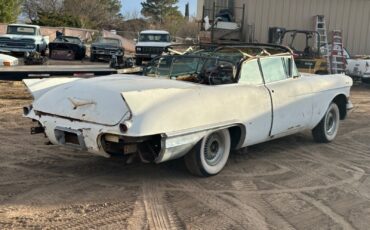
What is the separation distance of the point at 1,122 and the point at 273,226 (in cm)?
598

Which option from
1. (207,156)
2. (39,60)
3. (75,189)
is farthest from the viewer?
Result: (39,60)

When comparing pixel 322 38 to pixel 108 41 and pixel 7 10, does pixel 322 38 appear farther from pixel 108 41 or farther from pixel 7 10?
pixel 7 10

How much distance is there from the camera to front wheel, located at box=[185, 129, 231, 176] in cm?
558

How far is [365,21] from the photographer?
24.2m

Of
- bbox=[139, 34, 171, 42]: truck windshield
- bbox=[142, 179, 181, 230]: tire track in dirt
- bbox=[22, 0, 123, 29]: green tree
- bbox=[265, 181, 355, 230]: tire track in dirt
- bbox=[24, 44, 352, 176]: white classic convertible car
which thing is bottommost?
bbox=[265, 181, 355, 230]: tire track in dirt

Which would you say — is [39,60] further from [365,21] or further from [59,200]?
[365,21]

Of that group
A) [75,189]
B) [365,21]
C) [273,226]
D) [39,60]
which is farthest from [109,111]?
[365,21]

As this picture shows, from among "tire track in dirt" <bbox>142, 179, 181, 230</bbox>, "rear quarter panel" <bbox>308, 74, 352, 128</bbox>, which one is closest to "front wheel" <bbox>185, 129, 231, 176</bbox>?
"tire track in dirt" <bbox>142, 179, 181, 230</bbox>

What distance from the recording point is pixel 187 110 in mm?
5270

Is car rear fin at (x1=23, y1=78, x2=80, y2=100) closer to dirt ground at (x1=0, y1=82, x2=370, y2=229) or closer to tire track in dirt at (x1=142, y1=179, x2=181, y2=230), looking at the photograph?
dirt ground at (x1=0, y1=82, x2=370, y2=229)

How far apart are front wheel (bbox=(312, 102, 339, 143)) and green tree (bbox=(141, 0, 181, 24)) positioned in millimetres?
68200

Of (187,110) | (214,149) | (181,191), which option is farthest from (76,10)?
(181,191)

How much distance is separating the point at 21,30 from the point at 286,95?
66.7 feet

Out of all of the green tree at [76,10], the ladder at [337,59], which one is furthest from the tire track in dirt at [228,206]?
the green tree at [76,10]
